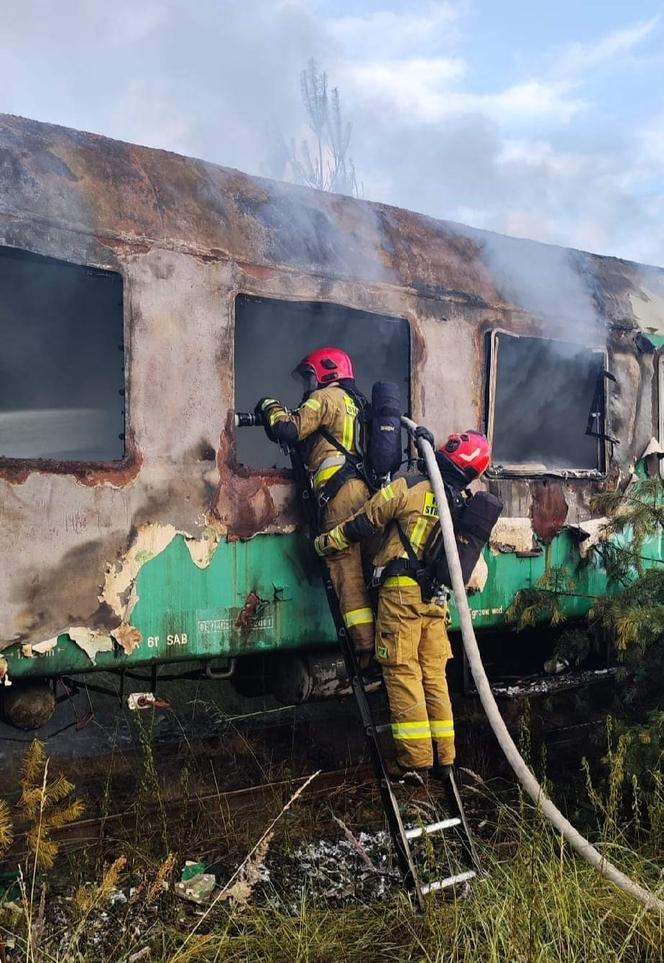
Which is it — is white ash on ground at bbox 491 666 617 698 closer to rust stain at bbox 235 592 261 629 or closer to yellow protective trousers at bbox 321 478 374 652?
yellow protective trousers at bbox 321 478 374 652

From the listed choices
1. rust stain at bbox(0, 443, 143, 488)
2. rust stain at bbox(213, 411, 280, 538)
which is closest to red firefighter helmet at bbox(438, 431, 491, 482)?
rust stain at bbox(213, 411, 280, 538)

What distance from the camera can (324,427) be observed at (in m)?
4.53

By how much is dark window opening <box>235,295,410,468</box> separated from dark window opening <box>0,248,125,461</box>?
88cm

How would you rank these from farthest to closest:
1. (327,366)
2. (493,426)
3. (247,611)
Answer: (493,426) < (327,366) < (247,611)

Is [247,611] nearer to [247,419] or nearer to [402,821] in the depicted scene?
[247,419]

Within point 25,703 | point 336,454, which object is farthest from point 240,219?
point 25,703

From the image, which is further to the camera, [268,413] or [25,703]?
[268,413]

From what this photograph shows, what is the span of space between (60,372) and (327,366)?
213 cm

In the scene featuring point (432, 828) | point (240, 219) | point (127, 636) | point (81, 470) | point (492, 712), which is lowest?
point (432, 828)

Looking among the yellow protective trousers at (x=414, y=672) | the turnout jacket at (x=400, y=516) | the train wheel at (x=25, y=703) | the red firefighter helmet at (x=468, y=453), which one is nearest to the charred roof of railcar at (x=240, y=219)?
the red firefighter helmet at (x=468, y=453)

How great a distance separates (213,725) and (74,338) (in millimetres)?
3131

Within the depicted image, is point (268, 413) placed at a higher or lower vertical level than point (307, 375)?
lower

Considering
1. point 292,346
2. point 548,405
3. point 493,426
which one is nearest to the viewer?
point 493,426

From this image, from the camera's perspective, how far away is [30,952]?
8.20 feet
